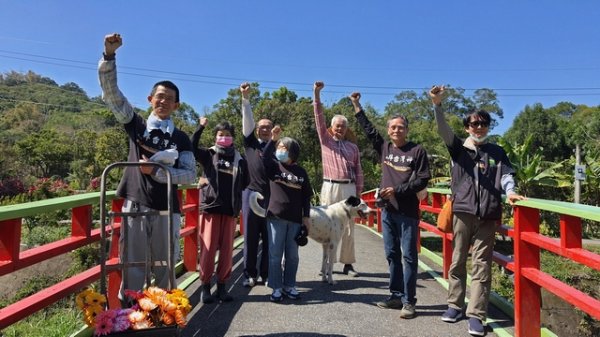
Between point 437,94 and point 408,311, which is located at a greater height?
point 437,94

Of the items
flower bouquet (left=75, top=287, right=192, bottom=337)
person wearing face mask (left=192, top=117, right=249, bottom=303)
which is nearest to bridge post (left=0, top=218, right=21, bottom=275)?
flower bouquet (left=75, top=287, right=192, bottom=337)

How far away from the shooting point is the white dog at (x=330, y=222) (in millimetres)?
5156

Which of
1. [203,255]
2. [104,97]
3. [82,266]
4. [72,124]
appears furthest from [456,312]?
[72,124]

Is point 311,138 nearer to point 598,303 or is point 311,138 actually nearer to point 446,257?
point 446,257

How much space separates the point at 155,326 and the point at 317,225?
9.10 ft

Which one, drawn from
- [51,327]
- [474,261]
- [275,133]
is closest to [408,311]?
[474,261]

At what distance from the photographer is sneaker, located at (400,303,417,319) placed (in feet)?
13.5

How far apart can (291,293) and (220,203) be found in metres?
1.18

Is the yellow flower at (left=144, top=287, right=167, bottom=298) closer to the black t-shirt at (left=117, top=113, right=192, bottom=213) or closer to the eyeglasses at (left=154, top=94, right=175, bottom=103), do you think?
the black t-shirt at (left=117, top=113, right=192, bottom=213)

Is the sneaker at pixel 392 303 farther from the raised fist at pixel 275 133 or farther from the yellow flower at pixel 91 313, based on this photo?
the yellow flower at pixel 91 313

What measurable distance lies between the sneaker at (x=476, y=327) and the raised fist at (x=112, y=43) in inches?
136

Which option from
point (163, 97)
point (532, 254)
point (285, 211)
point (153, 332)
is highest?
point (163, 97)

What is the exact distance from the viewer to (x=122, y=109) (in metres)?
3.08

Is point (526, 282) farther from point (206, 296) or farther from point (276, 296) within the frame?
point (206, 296)
